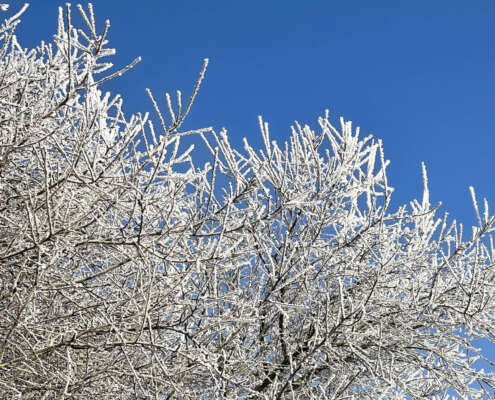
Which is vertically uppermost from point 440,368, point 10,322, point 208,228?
point 208,228

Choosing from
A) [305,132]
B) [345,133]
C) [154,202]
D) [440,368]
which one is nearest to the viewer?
[154,202]

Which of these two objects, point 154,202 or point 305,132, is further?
point 305,132

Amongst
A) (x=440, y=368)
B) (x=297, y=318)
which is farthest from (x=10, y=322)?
(x=440, y=368)

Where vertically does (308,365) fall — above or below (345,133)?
below

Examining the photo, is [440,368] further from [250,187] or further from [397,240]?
[250,187]

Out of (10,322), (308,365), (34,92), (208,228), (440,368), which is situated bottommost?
(10,322)

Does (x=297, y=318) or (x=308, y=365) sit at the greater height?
(x=297, y=318)

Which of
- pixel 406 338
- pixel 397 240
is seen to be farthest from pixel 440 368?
pixel 397 240

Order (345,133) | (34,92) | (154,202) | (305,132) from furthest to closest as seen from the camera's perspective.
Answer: (305,132), (345,133), (34,92), (154,202)

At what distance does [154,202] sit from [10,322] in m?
1.31

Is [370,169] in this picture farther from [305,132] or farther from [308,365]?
[308,365]

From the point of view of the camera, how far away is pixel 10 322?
4.07 meters

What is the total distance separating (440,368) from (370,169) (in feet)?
6.66

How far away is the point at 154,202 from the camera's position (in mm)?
4531
